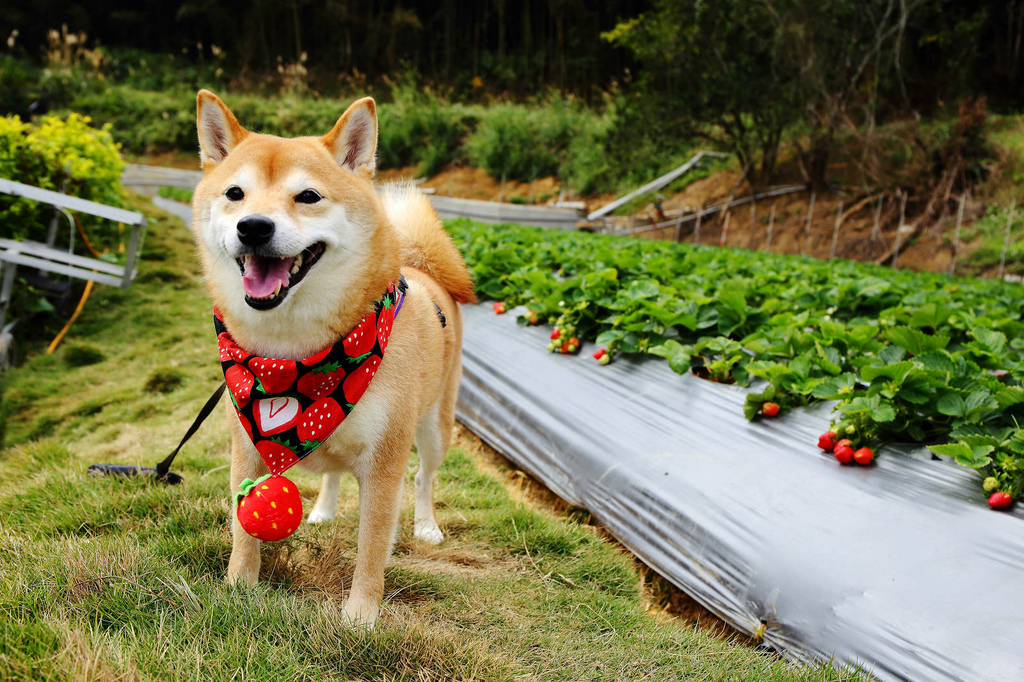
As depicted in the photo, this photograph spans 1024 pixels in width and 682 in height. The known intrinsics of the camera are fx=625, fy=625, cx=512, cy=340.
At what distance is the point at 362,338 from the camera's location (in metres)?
1.93

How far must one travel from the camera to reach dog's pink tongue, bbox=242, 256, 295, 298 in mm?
1707

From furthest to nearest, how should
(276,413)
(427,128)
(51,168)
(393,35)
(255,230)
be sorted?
(393,35), (427,128), (51,168), (276,413), (255,230)

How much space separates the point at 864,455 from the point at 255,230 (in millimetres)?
2318

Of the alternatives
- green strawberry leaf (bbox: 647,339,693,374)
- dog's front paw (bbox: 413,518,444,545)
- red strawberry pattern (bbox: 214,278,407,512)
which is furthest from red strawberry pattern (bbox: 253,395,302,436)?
green strawberry leaf (bbox: 647,339,693,374)

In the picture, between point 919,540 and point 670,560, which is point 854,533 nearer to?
point 919,540

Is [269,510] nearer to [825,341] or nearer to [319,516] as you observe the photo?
[319,516]

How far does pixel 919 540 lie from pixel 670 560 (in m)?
0.93

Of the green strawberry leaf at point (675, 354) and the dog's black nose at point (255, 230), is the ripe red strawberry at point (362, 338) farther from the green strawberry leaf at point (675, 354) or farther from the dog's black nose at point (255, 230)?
the green strawberry leaf at point (675, 354)

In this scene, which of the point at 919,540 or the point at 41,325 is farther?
the point at 41,325

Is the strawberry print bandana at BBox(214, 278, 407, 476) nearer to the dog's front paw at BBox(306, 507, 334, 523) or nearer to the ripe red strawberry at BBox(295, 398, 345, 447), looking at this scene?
the ripe red strawberry at BBox(295, 398, 345, 447)

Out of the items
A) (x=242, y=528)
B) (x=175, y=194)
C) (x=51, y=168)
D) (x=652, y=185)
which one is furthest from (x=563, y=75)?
(x=242, y=528)

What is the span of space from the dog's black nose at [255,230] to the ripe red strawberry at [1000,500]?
7.98 feet

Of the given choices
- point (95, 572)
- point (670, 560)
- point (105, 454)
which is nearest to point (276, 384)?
point (95, 572)

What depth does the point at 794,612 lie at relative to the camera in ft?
6.99
